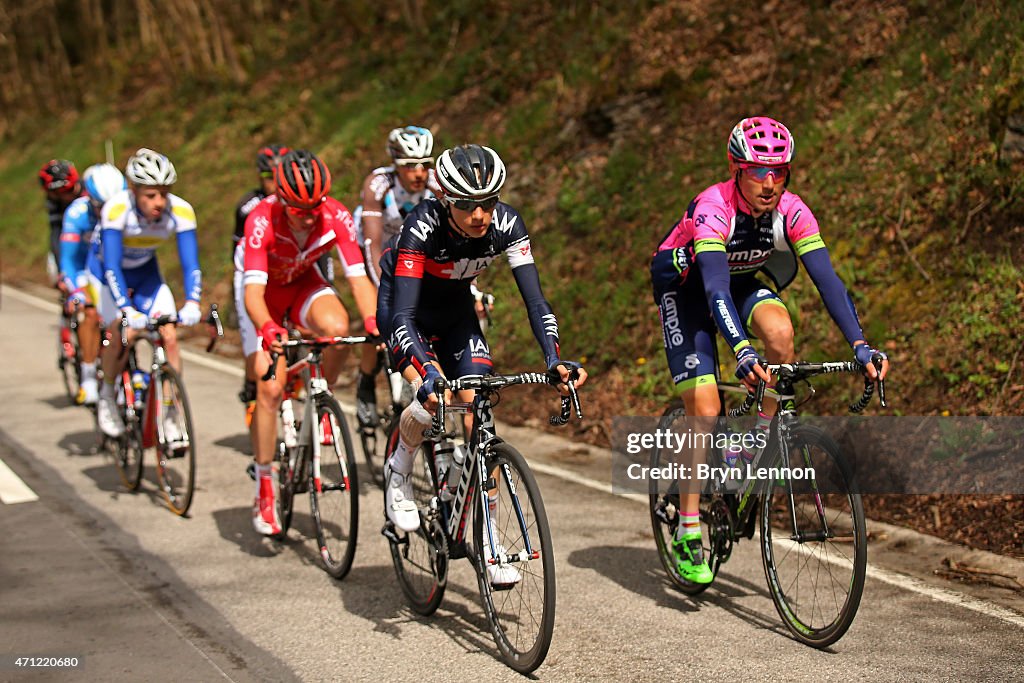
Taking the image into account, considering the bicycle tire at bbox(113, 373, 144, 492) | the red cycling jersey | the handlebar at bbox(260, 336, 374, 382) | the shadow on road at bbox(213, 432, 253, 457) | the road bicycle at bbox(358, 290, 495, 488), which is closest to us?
the handlebar at bbox(260, 336, 374, 382)

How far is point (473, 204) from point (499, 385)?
84cm

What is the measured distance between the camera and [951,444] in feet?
23.6

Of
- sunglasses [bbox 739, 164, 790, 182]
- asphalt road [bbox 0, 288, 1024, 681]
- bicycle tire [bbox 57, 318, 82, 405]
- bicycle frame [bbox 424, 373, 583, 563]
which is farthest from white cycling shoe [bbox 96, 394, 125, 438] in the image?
sunglasses [bbox 739, 164, 790, 182]

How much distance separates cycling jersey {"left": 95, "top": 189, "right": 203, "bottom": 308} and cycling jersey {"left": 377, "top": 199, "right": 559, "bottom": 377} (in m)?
2.89

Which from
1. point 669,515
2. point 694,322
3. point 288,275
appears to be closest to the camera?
point 694,322

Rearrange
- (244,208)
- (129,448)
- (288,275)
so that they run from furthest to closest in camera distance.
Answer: (244,208) < (129,448) < (288,275)

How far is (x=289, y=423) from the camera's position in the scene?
22.3 ft

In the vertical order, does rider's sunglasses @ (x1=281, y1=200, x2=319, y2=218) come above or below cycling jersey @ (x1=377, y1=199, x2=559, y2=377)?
above

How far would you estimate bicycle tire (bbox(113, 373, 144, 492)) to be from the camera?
8.16 meters

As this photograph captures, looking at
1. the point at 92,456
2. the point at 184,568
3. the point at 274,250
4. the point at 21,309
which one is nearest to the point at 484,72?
the point at 21,309

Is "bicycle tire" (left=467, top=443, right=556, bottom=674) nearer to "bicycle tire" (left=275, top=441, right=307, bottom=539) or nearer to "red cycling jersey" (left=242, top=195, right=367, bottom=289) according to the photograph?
"bicycle tire" (left=275, top=441, right=307, bottom=539)

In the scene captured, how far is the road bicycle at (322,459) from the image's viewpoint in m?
6.20

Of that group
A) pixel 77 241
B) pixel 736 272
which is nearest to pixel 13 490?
pixel 77 241

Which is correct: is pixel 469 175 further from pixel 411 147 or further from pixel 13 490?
pixel 13 490
